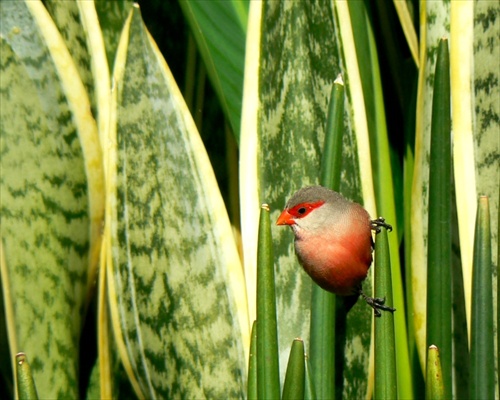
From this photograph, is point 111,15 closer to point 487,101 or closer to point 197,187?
point 197,187

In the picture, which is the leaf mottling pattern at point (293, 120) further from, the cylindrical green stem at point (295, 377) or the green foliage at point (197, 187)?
the cylindrical green stem at point (295, 377)

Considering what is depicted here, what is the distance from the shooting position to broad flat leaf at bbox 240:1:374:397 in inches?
31.0

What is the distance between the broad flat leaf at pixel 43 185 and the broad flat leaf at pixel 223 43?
145 millimetres

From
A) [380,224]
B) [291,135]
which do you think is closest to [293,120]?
[291,135]

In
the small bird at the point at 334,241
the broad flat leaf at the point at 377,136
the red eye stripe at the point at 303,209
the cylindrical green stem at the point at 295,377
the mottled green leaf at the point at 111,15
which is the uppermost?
the mottled green leaf at the point at 111,15

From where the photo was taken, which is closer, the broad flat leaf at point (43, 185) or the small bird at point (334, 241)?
the small bird at point (334, 241)

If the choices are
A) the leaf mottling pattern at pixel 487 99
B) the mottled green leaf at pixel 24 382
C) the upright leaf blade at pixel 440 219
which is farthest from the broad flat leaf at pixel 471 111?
the mottled green leaf at pixel 24 382

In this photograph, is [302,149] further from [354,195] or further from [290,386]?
[290,386]

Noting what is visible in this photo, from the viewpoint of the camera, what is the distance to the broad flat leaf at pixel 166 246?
0.80 meters

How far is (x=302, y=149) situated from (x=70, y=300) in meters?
0.30

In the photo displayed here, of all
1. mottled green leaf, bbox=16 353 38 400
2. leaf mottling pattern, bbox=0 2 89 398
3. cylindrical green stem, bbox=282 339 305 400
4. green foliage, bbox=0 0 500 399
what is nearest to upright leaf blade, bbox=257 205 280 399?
cylindrical green stem, bbox=282 339 305 400

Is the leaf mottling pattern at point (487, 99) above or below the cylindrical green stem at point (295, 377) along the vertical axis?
above

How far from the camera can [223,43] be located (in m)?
0.92

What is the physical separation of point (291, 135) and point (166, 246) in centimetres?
17
